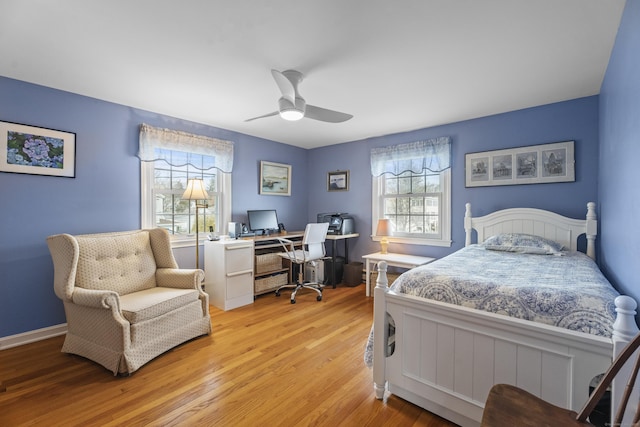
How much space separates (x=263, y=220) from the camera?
14.1ft

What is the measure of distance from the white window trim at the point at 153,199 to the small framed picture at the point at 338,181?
1718mm

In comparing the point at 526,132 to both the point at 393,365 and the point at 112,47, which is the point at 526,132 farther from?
the point at 112,47

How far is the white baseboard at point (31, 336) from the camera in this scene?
2.47m

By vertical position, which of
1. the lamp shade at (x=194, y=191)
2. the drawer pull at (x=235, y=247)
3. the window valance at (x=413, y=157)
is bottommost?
the drawer pull at (x=235, y=247)

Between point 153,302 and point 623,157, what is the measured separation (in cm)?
335

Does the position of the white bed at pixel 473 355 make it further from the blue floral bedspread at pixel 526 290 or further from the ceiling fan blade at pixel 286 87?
the ceiling fan blade at pixel 286 87

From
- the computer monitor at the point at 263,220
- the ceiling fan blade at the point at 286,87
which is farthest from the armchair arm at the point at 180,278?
the ceiling fan blade at the point at 286,87

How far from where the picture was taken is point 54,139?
2697mm

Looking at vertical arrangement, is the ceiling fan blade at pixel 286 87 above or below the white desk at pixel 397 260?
above

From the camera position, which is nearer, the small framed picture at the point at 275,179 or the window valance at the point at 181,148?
the window valance at the point at 181,148

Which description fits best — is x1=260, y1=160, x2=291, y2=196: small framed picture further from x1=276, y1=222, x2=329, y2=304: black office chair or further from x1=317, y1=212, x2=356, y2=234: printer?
x1=276, y1=222, x2=329, y2=304: black office chair

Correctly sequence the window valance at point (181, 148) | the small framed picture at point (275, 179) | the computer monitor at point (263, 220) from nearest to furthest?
the window valance at point (181, 148) → the computer monitor at point (263, 220) → the small framed picture at point (275, 179)

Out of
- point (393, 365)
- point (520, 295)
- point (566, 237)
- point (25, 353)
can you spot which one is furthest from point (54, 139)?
point (566, 237)

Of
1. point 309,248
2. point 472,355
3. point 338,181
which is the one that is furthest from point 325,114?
point 338,181
